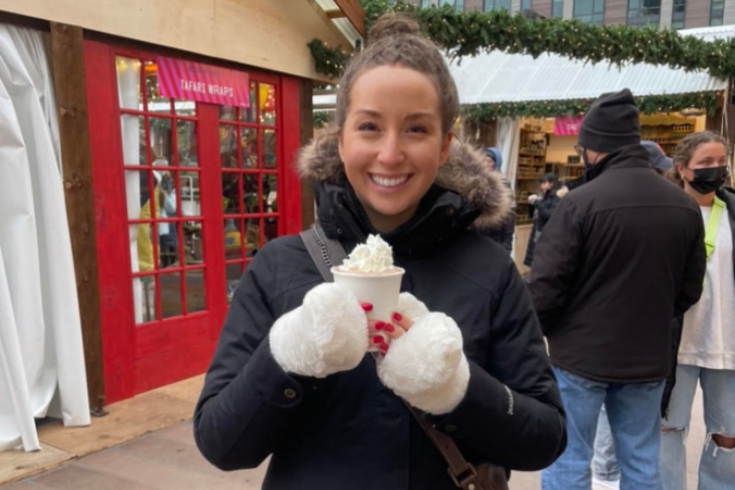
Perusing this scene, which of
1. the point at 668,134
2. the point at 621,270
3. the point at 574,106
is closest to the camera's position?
the point at 621,270

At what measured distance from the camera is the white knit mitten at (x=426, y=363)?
3.40ft

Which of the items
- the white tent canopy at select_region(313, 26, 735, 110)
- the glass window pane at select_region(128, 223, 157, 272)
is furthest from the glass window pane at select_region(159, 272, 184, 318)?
the white tent canopy at select_region(313, 26, 735, 110)

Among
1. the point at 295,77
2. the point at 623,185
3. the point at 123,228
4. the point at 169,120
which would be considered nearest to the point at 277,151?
the point at 295,77

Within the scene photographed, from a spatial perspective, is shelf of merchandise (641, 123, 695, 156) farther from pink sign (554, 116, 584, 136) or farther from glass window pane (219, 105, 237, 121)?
glass window pane (219, 105, 237, 121)

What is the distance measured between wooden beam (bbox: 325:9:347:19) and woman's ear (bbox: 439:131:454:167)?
460cm

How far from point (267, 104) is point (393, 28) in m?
4.42

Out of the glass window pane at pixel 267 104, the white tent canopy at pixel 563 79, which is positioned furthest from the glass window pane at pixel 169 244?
the white tent canopy at pixel 563 79

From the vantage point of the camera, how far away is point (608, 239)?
2602mm

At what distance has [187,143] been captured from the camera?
4992 millimetres

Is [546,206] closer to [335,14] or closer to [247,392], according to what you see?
[335,14]

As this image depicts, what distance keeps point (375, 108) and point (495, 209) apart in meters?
0.42

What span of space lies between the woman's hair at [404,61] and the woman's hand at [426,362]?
1.78ft

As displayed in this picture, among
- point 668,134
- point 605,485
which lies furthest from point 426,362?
point 668,134

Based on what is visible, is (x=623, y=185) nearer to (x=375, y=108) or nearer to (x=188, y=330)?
(x=375, y=108)
